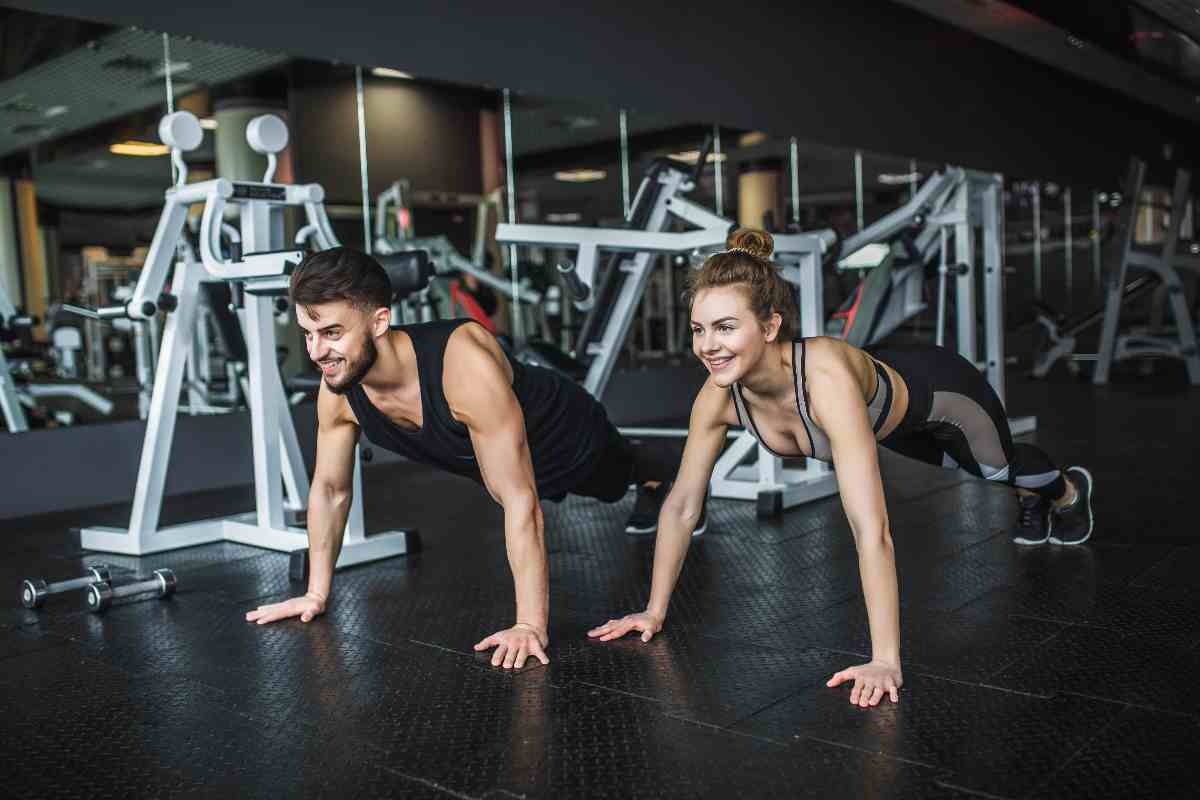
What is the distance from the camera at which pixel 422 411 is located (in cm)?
220

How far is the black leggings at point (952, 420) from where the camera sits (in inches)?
90.5

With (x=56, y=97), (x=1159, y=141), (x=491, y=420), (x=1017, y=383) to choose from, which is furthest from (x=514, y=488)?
(x=1159, y=141)

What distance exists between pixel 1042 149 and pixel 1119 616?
317 inches

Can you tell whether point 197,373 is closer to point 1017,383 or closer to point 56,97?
point 56,97

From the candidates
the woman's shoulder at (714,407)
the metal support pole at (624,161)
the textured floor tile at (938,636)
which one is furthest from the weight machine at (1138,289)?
the woman's shoulder at (714,407)

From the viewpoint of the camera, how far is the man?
6.56 ft

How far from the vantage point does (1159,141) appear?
11.4m

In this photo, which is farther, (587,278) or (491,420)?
(587,278)

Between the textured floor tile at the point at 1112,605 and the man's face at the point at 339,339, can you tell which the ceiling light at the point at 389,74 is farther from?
the textured floor tile at the point at 1112,605

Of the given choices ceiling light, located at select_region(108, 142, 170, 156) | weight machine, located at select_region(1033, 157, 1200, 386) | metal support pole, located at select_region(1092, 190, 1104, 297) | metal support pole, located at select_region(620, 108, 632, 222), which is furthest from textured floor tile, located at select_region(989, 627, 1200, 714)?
metal support pole, located at select_region(1092, 190, 1104, 297)

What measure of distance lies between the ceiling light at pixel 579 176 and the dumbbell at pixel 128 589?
13.3 ft

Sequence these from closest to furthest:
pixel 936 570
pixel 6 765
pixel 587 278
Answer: pixel 6 765, pixel 936 570, pixel 587 278

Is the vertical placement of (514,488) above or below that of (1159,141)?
below

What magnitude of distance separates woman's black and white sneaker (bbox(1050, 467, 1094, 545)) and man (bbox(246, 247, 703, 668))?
4.76 feet
